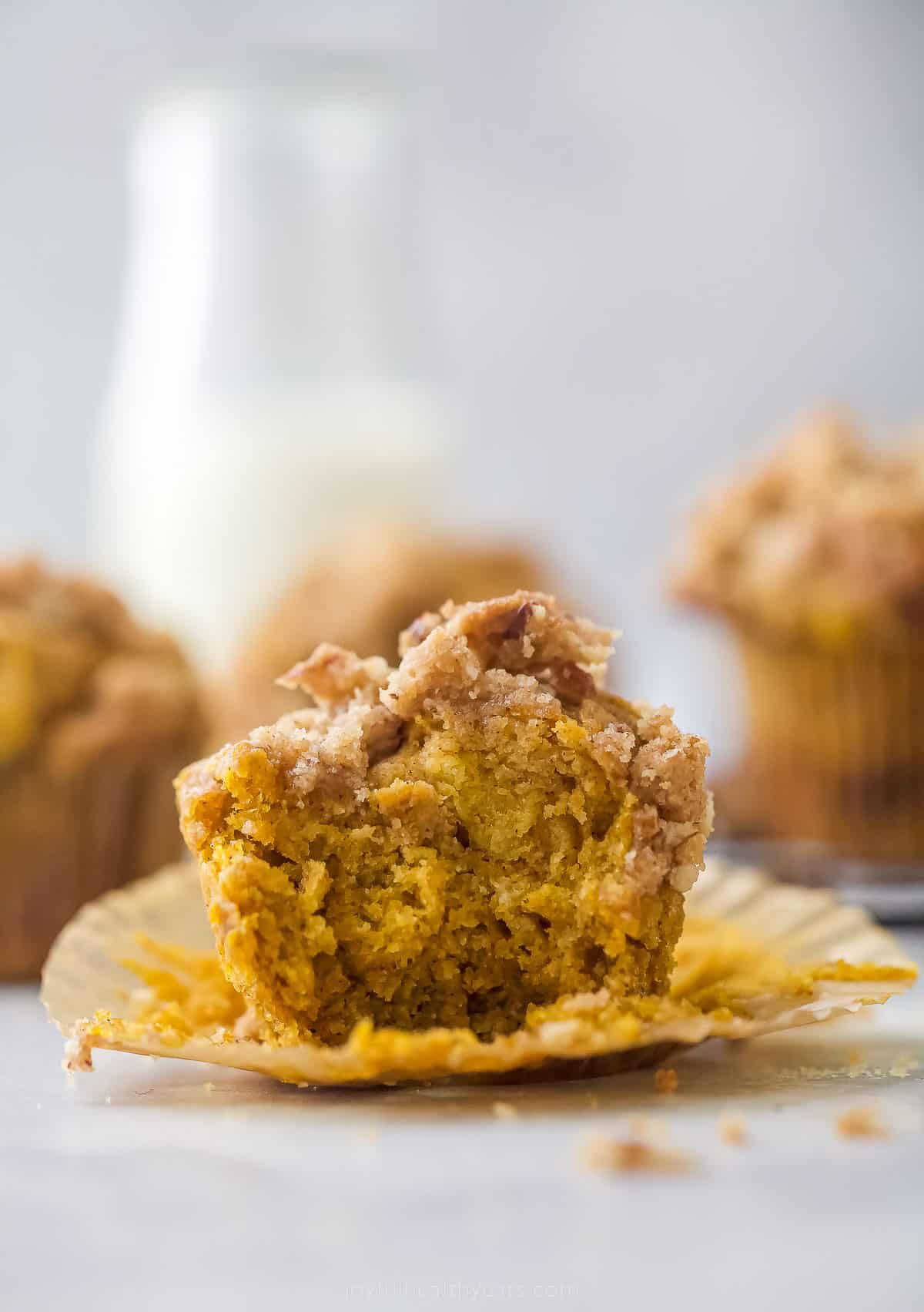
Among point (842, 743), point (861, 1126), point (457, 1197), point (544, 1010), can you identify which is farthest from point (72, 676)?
point (842, 743)

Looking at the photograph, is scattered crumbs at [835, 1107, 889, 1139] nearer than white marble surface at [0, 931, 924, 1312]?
No

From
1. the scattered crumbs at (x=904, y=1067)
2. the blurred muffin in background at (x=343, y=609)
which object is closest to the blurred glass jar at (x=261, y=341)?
the blurred muffin in background at (x=343, y=609)

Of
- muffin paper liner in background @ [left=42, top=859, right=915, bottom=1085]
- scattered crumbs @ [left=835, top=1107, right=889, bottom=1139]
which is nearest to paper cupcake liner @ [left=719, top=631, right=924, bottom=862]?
muffin paper liner in background @ [left=42, top=859, right=915, bottom=1085]

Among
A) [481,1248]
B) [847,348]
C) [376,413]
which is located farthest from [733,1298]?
[847,348]

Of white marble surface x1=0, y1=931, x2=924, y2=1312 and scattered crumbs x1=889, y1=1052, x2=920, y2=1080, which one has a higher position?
white marble surface x1=0, y1=931, x2=924, y2=1312

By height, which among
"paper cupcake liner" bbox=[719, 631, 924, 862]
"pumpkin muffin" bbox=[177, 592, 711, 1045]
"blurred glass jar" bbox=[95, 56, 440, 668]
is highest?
"blurred glass jar" bbox=[95, 56, 440, 668]

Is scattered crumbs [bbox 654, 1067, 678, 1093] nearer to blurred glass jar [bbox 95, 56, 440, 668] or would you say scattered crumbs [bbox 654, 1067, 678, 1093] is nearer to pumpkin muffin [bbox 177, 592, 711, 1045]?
pumpkin muffin [bbox 177, 592, 711, 1045]
